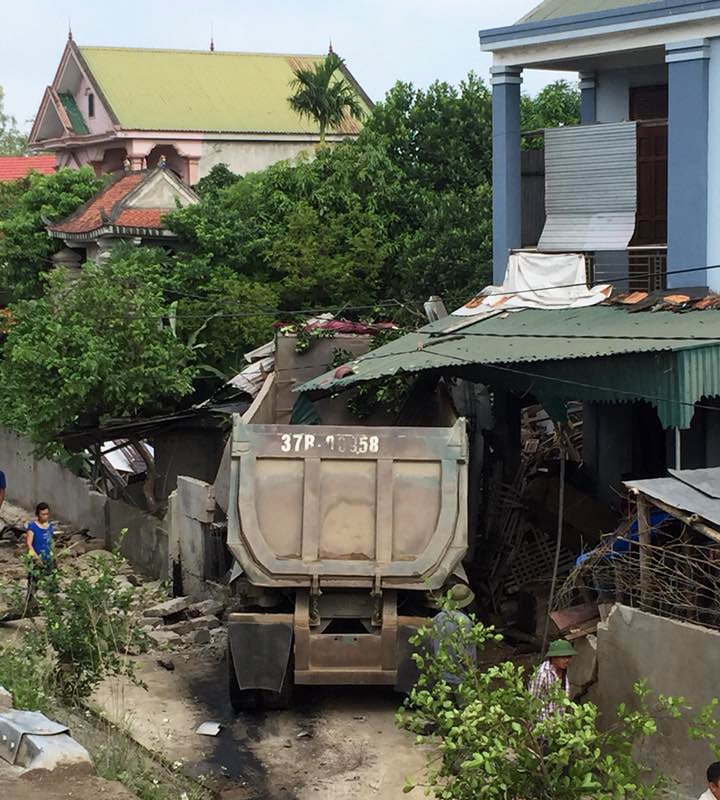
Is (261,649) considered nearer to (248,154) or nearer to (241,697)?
(241,697)

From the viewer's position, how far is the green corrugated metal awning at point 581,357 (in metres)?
13.1

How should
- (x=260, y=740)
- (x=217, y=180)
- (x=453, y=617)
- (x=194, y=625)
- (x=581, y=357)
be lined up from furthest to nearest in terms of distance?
(x=217, y=180) → (x=194, y=625) → (x=581, y=357) → (x=260, y=740) → (x=453, y=617)

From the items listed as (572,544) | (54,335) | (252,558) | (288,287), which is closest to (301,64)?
(288,287)

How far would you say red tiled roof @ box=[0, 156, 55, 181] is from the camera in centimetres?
5532

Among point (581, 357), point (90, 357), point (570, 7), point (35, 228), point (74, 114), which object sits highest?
point (74, 114)

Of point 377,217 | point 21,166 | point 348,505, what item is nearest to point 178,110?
point 21,166

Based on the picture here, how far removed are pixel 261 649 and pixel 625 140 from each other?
8238mm

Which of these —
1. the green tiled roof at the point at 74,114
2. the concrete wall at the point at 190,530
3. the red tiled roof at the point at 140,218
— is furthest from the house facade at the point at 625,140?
the green tiled roof at the point at 74,114

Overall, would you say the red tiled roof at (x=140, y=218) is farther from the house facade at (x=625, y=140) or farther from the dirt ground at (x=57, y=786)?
the dirt ground at (x=57, y=786)

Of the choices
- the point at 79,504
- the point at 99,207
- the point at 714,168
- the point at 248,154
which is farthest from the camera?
the point at 248,154

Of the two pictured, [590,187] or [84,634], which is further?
[590,187]

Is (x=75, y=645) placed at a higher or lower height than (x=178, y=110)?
lower

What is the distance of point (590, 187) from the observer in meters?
17.6

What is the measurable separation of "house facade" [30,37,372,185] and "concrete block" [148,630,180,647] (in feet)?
98.4
